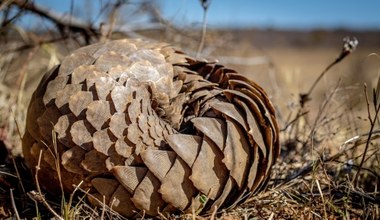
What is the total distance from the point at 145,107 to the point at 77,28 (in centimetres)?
192

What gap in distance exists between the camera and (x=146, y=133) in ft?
4.31

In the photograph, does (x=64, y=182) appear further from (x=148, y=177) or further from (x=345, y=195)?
(x=345, y=195)

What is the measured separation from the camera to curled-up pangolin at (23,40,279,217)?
1289mm

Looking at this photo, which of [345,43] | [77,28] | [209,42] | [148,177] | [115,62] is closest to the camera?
[148,177]

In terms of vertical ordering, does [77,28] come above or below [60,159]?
above

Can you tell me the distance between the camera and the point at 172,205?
4.31 feet

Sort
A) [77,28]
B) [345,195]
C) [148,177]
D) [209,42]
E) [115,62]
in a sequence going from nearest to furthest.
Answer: [148,177] → [115,62] → [345,195] → [77,28] → [209,42]

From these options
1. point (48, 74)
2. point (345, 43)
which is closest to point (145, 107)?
point (48, 74)

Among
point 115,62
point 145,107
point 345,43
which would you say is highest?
point 345,43

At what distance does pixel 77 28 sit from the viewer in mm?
3070

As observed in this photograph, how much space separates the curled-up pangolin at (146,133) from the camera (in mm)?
1289

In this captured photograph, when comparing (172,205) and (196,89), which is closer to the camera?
(172,205)

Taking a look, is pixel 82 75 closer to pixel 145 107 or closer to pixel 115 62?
pixel 115 62

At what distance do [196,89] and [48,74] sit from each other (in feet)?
1.64
